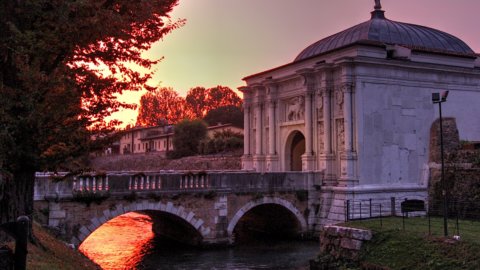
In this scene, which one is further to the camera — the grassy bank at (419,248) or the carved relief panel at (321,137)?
the carved relief panel at (321,137)

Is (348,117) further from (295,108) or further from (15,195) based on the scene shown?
(15,195)

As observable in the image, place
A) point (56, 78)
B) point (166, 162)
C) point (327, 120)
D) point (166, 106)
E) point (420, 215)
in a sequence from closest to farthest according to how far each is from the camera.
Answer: point (56, 78)
point (420, 215)
point (327, 120)
point (166, 162)
point (166, 106)

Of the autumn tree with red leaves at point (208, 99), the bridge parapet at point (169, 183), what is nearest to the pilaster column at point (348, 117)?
the bridge parapet at point (169, 183)

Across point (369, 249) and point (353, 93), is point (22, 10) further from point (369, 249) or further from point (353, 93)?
point (353, 93)

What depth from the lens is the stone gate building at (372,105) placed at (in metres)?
24.2

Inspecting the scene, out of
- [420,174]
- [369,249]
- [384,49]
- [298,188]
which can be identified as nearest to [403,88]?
[384,49]

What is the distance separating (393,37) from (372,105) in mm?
5662

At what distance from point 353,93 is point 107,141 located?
16.6m

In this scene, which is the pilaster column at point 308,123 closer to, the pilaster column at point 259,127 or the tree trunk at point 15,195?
the pilaster column at point 259,127

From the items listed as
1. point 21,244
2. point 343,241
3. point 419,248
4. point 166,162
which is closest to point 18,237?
point 21,244

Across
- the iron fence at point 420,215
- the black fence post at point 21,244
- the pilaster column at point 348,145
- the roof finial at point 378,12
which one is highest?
the roof finial at point 378,12

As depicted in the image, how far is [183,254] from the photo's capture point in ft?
67.9

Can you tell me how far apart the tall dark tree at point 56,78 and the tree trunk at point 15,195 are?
18mm

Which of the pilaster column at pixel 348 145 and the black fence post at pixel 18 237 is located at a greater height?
the pilaster column at pixel 348 145
